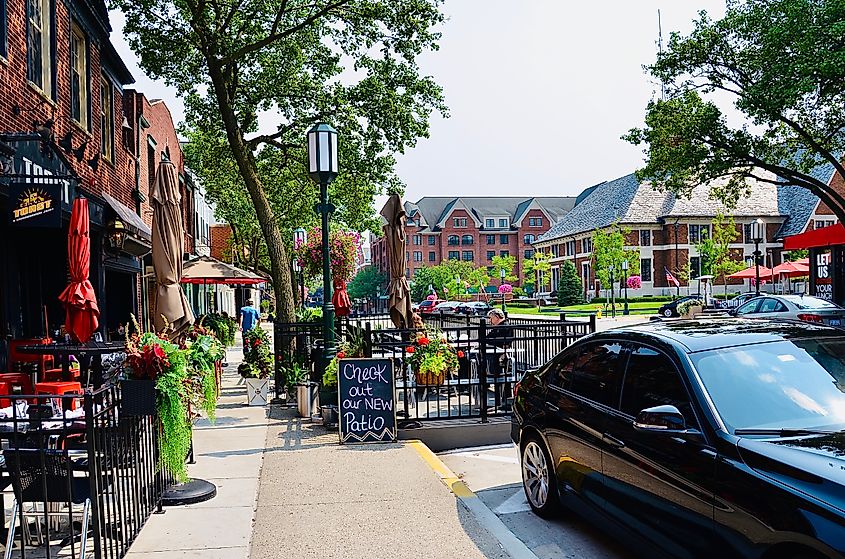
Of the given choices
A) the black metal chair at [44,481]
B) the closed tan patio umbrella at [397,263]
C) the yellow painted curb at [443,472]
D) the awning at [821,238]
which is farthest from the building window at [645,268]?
the black metal chair at [44,481]

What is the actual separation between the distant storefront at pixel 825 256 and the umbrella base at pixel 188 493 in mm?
22936

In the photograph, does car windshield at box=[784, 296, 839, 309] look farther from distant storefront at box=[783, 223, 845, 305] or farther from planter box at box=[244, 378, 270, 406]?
planter box at box=[244, 378, 270, 406]

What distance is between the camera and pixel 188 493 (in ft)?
21.7

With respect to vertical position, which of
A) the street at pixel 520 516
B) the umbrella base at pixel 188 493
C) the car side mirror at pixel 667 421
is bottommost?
the street at pixel 520 516

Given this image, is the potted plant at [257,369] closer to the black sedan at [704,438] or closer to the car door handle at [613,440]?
the black sedan at [704,438]

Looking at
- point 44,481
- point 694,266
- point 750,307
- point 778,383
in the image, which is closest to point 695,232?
point 694,266

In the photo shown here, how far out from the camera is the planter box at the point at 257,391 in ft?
40.7

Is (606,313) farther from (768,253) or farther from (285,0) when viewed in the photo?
(285,0)

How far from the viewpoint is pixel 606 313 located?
56.4m

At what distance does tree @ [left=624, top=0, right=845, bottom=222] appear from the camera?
20.3m

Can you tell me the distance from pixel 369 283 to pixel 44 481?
108 metres

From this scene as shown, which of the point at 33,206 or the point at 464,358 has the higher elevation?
the point at 33,206

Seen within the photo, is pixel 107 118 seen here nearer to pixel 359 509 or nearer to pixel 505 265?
pixel 359 509

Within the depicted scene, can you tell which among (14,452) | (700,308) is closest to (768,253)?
(700,308)
